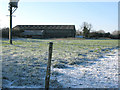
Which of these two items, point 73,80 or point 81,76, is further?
point 81,76

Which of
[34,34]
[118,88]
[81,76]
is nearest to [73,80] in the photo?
[81,76]

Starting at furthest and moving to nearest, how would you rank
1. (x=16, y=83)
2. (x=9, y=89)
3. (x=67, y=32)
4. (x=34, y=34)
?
(x=67, y=32), (x=34, y=34), (x=16, y=83), (x=9, y=89)

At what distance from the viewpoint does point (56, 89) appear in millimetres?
3305

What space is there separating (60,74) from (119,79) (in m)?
1.92

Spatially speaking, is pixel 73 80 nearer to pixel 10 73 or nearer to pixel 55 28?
pixel 10 73

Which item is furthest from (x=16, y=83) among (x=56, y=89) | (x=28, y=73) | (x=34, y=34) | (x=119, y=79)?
(x=34, y=34)

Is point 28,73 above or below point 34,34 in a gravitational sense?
below

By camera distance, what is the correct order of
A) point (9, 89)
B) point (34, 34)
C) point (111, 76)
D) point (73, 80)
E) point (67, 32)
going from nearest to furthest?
point (9, 89), point (73, 80), point (111, 76), point (34, 34), point (67, 32)

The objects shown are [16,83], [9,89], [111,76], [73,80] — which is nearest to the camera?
[9,89]

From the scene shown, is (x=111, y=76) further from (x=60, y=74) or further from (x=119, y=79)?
(x=60, y=74)

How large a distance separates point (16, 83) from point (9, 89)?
1.00ft

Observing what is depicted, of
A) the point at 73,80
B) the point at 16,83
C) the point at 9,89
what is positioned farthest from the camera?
the point at 73,80

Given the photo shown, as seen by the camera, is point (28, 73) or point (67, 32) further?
point (67, 32)

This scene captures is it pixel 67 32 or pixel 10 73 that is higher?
pixel 67 32
